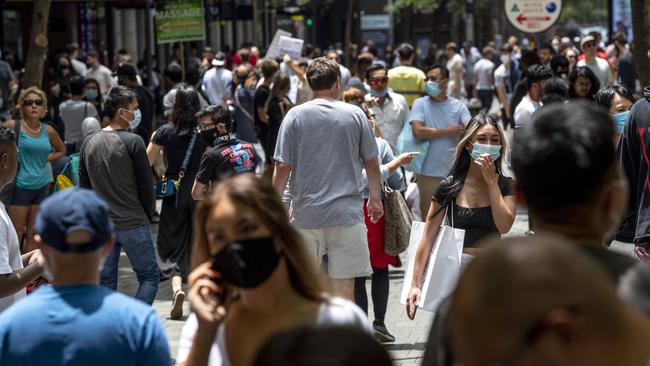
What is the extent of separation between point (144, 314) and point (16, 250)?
239 centimetres

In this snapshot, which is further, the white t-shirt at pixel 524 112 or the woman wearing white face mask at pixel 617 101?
the white t-shirt at pixel 524 112

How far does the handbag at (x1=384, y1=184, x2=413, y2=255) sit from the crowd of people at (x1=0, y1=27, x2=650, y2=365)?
44 mm

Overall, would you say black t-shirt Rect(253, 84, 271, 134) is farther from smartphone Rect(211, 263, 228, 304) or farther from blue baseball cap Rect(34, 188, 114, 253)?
smartphone Rect(211, 263, 228, 304)

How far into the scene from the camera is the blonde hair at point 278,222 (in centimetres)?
319

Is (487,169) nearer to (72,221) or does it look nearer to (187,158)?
(72,221)

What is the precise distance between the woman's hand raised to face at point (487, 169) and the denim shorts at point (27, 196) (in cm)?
515

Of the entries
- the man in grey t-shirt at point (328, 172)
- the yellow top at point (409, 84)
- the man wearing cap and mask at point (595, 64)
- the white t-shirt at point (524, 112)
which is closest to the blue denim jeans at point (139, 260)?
the man in grey t-shirt at point (328, 172)

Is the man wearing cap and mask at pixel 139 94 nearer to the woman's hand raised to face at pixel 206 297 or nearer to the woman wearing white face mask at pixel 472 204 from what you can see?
the woman wearing white face mask at pixel 472 204

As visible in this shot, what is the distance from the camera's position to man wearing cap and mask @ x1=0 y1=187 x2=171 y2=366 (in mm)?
3430

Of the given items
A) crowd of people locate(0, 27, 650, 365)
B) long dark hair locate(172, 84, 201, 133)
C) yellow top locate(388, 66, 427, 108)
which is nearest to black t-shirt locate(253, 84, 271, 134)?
crowd of people locate(0, 27, 650, 365)

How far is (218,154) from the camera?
352 inches

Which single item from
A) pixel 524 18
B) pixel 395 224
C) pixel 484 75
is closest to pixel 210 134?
pixel 395 224

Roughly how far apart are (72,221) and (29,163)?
7.28 metres

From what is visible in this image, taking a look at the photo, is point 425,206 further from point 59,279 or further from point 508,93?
point 508,93
